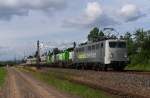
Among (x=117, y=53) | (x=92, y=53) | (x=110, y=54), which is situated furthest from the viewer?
(x=92, y=53)

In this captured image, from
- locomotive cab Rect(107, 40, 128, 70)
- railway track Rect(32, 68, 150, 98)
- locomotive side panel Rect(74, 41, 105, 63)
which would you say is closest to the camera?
railway track Rect(32, 68, 150, 98)

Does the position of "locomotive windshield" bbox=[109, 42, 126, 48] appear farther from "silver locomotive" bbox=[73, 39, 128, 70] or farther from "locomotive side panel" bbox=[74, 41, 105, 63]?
"locomotive side panel" bbox=[74, 41, 105, 63]

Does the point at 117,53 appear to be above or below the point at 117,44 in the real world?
below

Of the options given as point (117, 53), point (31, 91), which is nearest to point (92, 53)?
point (117, 53)

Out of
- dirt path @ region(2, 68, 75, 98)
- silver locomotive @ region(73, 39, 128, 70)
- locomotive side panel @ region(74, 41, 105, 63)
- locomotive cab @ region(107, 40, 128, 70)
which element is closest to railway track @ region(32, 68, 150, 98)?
dirt path @ region(2, 68, 75, 98)

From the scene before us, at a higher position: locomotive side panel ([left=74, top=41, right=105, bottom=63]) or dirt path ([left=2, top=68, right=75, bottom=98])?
locomotive side panel ([left=74, top=41, right=105, bottom=63])

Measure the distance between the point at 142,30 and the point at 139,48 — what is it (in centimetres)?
630

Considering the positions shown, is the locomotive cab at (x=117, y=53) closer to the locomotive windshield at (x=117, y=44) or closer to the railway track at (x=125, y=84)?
the locomotive windshield at (x=117, y=44)

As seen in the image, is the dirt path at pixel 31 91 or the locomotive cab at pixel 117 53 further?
the locomotive cab at pixel 117 53

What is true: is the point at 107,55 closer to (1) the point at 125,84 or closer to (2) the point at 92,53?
(2) the point at 92,53

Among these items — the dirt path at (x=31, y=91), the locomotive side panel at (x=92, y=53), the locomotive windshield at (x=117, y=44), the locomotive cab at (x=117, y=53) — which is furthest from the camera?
the locomotive side panel at (x=92, y=53)

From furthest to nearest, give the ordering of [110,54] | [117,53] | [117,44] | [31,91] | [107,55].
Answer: [117,44] → [117,53] → [107,55] → [110,54] → [31,91]

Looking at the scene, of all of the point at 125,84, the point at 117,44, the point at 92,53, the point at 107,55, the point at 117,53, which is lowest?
the point at 125,84

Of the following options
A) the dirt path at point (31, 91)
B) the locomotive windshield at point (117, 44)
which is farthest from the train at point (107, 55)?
the dirt path at point (31, 91)
